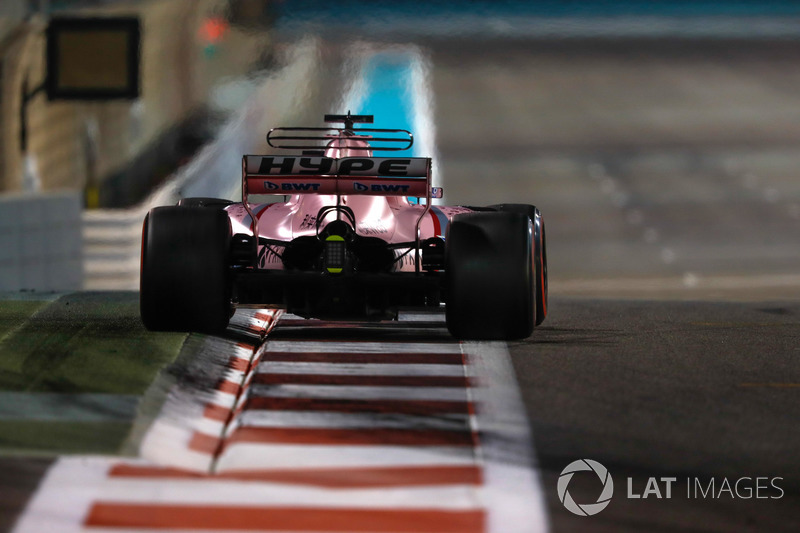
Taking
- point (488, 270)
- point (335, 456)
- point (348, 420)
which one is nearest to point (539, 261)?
point (488, 270)

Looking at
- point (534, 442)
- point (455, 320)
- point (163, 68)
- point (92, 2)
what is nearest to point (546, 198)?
point (163, 68)

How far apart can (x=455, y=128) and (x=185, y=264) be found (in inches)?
1248

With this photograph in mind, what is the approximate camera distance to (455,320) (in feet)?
30.3

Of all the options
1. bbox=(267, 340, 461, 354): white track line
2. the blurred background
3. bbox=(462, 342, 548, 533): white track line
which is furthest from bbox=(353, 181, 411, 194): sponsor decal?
the blurred background

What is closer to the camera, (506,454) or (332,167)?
(506,454)

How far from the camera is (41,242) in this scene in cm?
1731

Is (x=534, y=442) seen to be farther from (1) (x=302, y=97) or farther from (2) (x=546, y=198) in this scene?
(2) (x=546, y=198)

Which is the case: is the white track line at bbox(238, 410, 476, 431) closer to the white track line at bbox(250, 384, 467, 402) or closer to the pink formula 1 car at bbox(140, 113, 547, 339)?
the white track line at bbox(250, 384, 467, 402)

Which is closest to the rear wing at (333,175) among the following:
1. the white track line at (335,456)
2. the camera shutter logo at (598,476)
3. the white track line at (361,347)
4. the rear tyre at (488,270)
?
the rear tyre at (488,270)

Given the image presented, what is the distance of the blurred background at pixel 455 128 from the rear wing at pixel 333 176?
7.52m

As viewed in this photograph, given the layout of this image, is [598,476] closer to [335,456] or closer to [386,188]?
[335,456]

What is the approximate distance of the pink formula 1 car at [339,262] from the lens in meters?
9.12

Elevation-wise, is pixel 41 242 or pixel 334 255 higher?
pixel 334 255

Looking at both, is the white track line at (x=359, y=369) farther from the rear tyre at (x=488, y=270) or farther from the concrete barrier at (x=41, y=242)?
the concrete barrier at (x=41, y=242)
